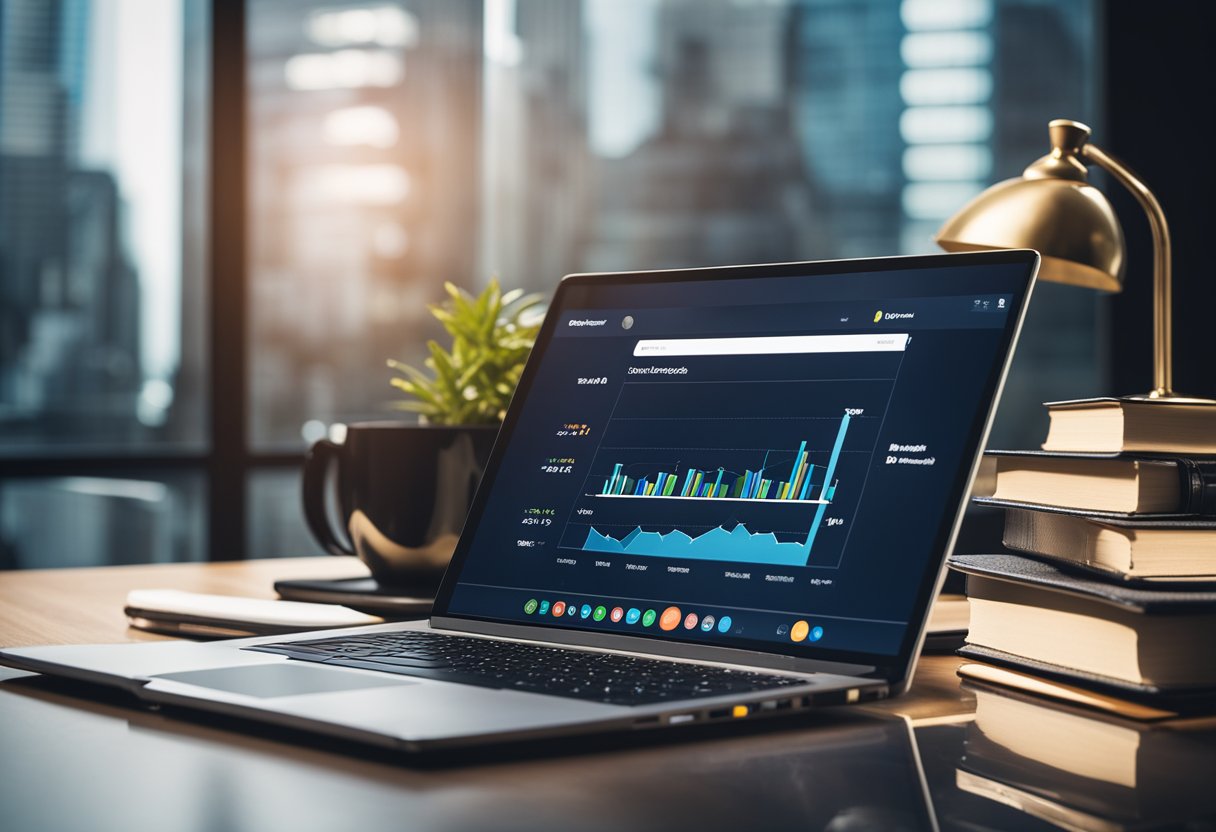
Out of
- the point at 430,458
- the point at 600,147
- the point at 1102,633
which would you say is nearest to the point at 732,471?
the point at 1102,633

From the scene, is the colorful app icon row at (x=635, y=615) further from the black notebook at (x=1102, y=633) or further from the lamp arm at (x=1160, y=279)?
the lamp arm at (x=1160, y=279)

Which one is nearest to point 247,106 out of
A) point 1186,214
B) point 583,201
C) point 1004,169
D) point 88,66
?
point 88,66

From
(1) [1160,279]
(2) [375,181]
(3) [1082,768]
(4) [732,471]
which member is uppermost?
(2) [375,181]

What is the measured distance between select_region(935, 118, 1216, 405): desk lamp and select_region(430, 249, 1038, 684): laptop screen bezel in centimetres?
25

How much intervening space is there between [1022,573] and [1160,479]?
91 mm

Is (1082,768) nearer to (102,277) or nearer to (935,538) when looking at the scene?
(935,538)

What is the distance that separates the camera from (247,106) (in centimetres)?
292

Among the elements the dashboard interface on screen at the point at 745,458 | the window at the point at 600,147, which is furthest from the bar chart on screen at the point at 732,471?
the window at the point at 600,147

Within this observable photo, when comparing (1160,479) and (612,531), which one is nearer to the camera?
(1160,479)

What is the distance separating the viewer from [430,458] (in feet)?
3.62

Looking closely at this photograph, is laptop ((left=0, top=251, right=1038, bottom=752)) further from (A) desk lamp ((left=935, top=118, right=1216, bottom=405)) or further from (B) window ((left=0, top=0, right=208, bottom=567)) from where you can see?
(B) window ((left=0, top=0, right=208, bottom=567))

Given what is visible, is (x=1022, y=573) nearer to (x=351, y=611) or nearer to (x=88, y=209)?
(x=351, y=611)

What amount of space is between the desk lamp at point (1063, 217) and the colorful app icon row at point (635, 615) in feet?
1.48

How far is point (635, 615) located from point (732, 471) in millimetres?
108
